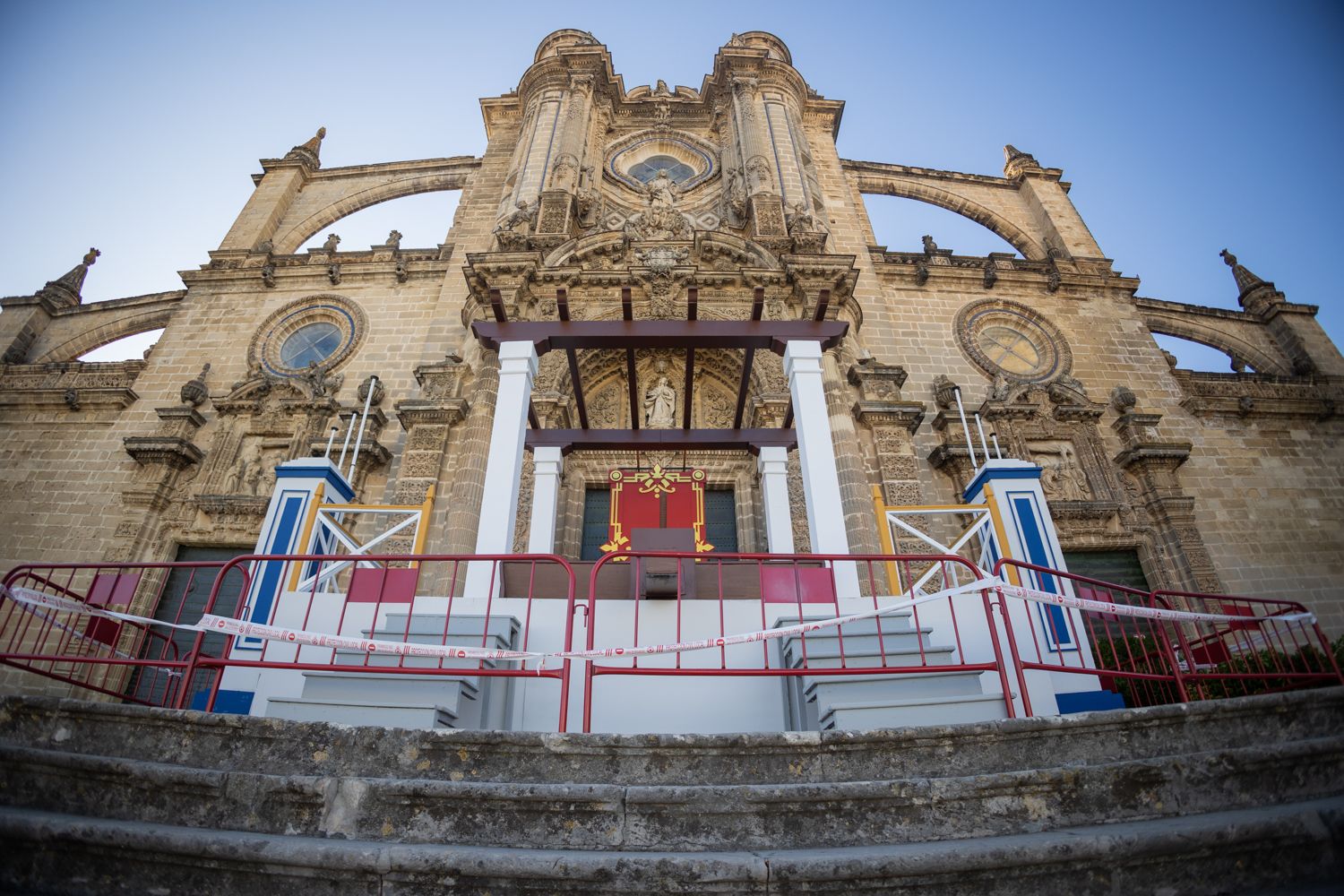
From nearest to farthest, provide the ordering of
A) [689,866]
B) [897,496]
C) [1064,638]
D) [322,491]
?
[689,866] < [1064,638] < [322,491] < [897,496]

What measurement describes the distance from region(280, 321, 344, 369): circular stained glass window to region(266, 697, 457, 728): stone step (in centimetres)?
1125

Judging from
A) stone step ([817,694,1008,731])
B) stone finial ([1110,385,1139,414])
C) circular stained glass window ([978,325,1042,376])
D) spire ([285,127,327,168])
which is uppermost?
spire ([285,127,327,168])

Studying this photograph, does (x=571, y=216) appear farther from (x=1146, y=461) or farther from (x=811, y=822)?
(x=811, y=822)

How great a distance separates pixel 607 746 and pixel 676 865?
2.18 feet

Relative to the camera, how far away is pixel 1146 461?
38.5ft

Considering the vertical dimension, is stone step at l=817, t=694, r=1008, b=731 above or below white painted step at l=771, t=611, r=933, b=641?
below

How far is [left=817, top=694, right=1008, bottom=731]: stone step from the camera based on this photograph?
3666mm

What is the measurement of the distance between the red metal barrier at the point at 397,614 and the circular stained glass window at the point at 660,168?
14.2 m

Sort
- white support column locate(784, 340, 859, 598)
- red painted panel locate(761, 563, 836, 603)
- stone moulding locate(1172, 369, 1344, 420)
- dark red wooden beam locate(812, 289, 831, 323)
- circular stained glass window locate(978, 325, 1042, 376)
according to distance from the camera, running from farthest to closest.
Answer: circular stained glass window locate(978, 325, 1042, 376) → stone moulding locate(1172, 369, 1344, 420) → dark red wooden beam locate(812, 289, 831, 323) → white support column locate(784, 340, 859, 598) → red painted panel locate(761, 563, 836, 603)

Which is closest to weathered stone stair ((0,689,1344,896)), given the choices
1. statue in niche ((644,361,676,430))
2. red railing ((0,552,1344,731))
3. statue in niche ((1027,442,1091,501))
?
red railing ((0,552,1344,731))

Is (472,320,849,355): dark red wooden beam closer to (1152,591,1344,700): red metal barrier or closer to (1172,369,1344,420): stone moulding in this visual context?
(1152,591,1344,700): red metal barrier

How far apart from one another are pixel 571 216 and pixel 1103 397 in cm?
1210

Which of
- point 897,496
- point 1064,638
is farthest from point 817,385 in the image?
point 897,496

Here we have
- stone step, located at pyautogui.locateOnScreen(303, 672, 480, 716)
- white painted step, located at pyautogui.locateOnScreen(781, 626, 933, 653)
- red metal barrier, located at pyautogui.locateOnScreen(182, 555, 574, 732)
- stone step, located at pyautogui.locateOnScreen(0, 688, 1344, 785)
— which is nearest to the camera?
stone step, located at pyautogui.locateOnScreen(0, 688, 1344, 785)
